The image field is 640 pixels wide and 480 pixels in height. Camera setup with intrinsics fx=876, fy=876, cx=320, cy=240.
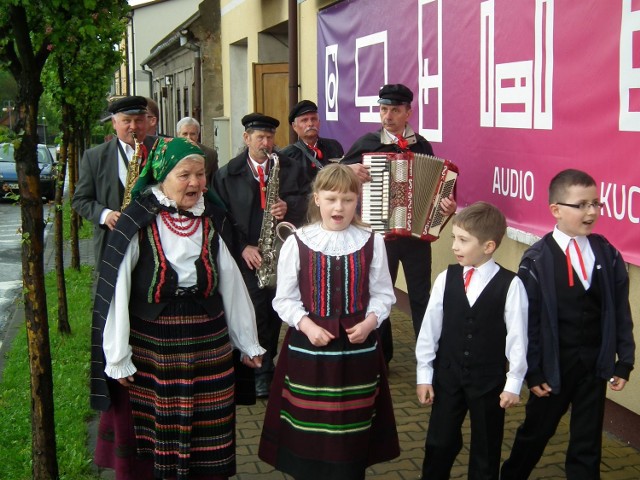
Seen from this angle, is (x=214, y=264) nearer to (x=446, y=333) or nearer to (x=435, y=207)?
(x=446, y=333)

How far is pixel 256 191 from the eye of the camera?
5.95 metres

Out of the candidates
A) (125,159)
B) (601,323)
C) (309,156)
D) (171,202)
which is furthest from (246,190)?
(601,323)

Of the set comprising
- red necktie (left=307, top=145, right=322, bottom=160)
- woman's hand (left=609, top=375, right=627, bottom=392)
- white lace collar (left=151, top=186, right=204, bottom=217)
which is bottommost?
woman's hand (left=609, top=375, right=627, bottom=392)

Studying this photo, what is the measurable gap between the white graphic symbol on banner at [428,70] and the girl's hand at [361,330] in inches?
149

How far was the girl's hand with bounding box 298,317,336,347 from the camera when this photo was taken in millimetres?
3824

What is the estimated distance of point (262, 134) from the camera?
19.3 feet

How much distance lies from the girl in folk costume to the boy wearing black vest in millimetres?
281

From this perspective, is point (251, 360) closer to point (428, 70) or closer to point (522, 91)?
point (522, 91)

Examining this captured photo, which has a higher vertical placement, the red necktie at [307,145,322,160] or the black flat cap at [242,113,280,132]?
the black flat cap at [242,113,280,132]

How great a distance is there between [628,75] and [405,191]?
5.40 feet

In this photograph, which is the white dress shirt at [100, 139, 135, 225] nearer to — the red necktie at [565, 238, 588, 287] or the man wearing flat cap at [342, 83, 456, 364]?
the man wearing flat cap at [342, 83, 456, 364]

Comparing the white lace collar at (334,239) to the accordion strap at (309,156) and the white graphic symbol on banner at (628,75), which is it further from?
the accordion strap at (309,156)

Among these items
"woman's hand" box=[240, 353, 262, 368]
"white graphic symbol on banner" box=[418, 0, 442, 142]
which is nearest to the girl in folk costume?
"woman's hand" box=[240, 353, 262, 368]

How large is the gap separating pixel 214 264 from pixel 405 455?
1791mm
